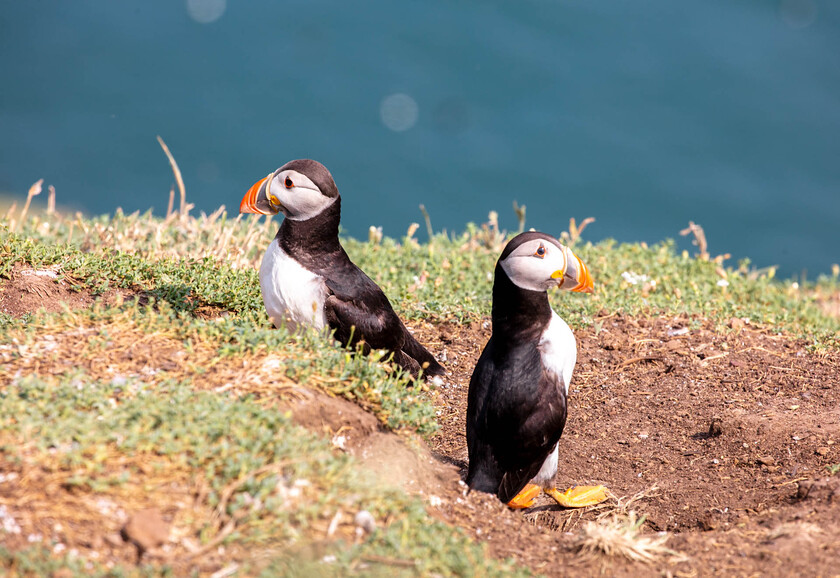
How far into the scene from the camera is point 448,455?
4.64 m

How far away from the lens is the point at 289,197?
450cm

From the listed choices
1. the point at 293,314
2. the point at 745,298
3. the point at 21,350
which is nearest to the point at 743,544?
the point at 293,314

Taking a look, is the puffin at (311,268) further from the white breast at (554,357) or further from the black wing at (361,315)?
the white breast at (554,357)

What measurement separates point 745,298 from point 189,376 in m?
5.28

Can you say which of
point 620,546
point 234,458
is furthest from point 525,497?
point 234,458

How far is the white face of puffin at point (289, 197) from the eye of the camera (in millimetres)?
4488

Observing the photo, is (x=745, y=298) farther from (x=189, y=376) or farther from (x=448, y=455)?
(x=189, y=376)

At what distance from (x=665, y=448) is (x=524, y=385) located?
1176 mm

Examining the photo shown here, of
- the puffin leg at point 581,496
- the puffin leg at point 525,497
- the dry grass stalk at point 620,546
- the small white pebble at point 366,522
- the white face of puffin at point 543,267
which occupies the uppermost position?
the white face of puffin at point 543,267

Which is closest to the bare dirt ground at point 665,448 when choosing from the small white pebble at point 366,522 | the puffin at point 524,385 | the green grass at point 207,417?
the green grass at point 207,417

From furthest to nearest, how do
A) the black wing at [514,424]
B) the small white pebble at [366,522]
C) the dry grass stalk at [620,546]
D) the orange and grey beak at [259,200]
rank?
the orange and grey beak at [259,200] < the black wing at [514,424] < the dry grass stalk at [620,546] < the small white pebble at [366,522]

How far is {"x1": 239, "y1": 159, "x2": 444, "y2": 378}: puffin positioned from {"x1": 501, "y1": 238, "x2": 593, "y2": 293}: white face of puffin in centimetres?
86

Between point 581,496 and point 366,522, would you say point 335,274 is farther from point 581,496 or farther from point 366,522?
point 366,522

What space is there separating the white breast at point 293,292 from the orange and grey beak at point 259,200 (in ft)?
0.90
